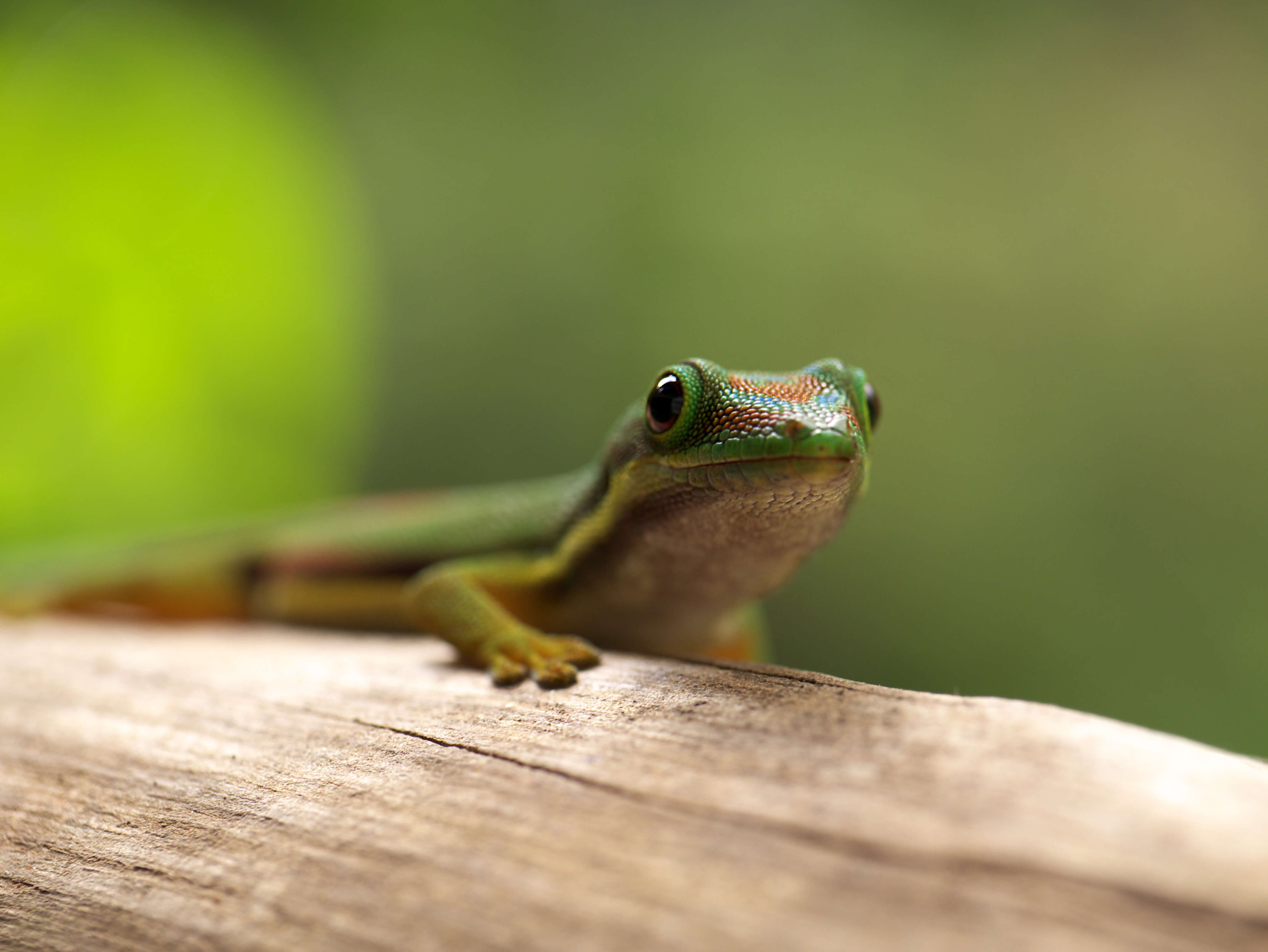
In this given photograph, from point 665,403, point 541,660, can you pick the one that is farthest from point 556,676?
point 665,403

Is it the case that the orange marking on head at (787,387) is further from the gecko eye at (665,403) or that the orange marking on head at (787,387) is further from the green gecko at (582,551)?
the gecko eye at (665,403)

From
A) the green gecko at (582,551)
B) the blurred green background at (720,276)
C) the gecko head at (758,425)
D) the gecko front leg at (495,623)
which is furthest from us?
the blurred green background at (720,276)

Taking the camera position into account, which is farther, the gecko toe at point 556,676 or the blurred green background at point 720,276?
the blurred green background at point 720,276

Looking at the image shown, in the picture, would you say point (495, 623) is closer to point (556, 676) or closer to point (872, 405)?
point (556, 676)

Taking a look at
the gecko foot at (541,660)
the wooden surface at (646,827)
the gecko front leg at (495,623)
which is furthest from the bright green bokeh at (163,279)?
the gecko foot at (541,660)

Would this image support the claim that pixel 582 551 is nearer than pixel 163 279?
Yes

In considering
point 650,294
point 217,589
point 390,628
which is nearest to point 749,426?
point 390,628

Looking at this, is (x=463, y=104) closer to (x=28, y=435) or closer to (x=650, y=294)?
(x=650, y=294)
